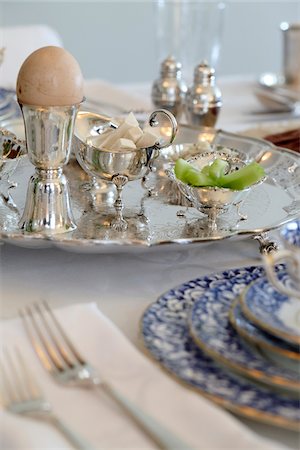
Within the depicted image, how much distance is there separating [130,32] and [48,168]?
6.35 feet

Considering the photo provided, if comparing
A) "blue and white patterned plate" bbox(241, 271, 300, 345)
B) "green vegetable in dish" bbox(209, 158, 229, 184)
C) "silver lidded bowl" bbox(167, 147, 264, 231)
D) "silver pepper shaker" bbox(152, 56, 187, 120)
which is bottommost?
"blue and white patterned plate" bbox(241, 271, 300, 345)

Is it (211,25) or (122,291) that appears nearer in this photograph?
(122,291)

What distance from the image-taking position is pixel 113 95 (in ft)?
4.92

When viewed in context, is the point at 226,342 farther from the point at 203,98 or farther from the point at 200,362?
the point at 203,98

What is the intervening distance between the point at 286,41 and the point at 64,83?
93cm

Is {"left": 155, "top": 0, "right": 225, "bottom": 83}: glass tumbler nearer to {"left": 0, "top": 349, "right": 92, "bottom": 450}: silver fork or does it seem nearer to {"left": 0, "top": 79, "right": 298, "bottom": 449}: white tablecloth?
{"left": 0, "top": 79, "right": 298, "bottom": 449}: white tablecloth

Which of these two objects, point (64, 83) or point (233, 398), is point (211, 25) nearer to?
point (64, 83)

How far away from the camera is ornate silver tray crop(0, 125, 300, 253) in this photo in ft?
2.38

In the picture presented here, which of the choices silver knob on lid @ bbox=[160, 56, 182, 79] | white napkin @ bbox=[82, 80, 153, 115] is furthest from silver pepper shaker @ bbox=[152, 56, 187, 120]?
white napkin @ bbox=[82, 80, 153, 115]

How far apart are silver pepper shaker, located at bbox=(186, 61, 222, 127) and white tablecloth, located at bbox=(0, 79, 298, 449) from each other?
0.40 metres

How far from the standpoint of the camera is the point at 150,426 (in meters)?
0.48

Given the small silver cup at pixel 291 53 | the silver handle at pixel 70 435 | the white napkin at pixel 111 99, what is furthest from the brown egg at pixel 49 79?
the small silver cup at pixel 291 53

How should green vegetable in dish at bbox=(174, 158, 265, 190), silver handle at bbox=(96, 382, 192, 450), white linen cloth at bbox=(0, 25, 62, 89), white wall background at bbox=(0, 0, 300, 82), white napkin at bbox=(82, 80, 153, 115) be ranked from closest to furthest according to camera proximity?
silver handle at bbox=(96, 382, 192, 450) < green vegetable in dish at bbox=(174, 158, 265, 190) < white napkin at bbox=(82, 80, 153, 115) < white linen cloth at bbox=(0, 25, 62, 89) < white wall background at bbox=(0, 0, 300, 82)

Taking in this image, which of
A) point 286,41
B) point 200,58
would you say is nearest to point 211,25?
point 200,58
